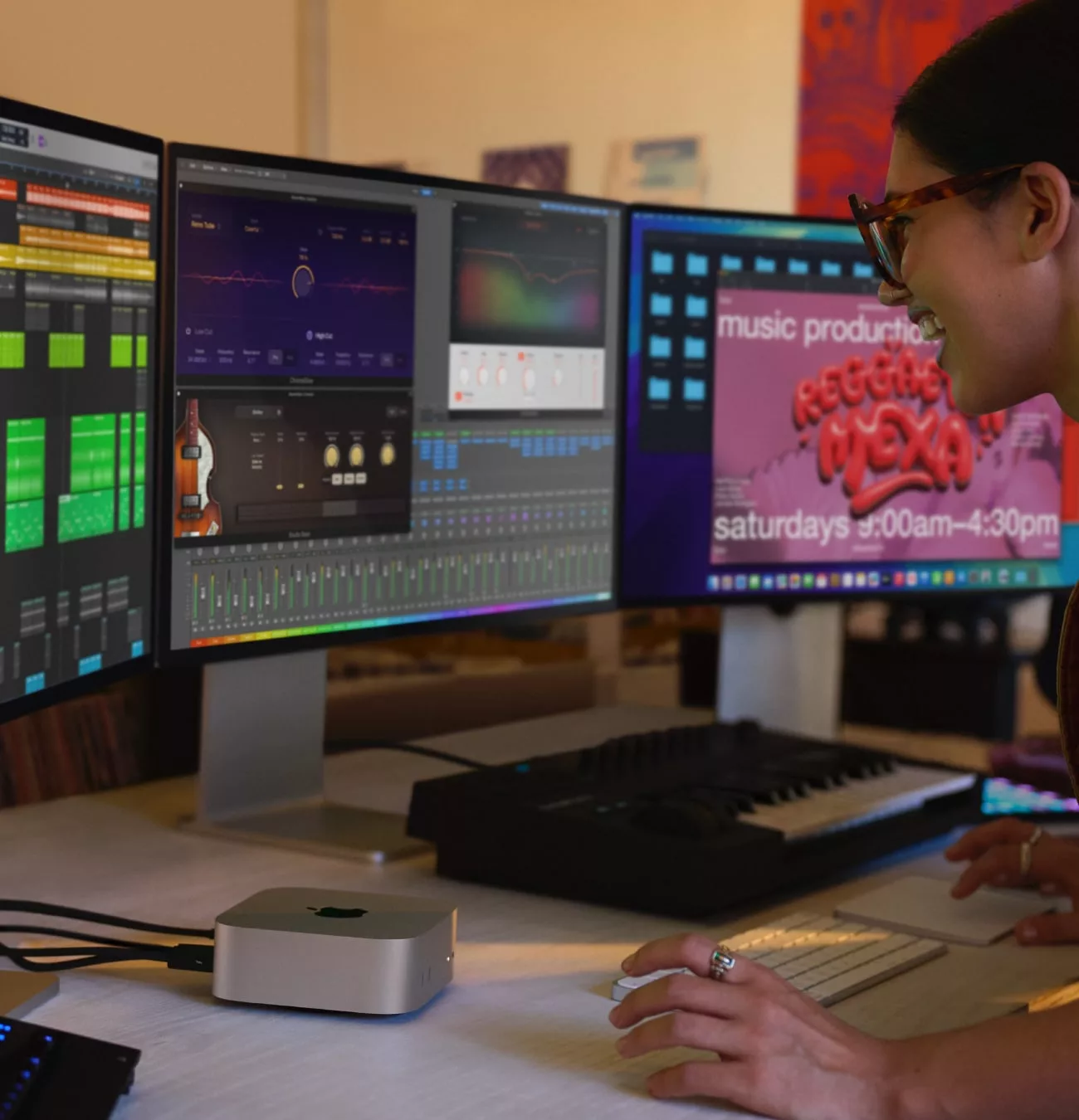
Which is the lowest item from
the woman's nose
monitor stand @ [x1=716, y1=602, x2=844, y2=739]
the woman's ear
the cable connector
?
the cable connector

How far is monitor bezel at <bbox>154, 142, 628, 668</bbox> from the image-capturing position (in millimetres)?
1304

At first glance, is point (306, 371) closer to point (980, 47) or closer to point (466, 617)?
point (466, 617)

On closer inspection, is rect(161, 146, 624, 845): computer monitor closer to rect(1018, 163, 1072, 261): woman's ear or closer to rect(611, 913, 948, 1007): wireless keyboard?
rect(611, 913, 948, 1007): wireless keyboard

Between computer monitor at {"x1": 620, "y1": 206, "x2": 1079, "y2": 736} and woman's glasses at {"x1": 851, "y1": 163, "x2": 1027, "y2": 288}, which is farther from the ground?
woman's glasses at {"x1": 851, "y1": 163, "x2": 1027, "y2": 288}

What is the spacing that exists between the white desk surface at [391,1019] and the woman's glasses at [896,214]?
495mm

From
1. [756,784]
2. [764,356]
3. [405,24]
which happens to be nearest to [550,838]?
[756,784]

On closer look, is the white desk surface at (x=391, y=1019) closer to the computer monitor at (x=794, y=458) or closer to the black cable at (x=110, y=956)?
the black cable at (x=110, y=956)

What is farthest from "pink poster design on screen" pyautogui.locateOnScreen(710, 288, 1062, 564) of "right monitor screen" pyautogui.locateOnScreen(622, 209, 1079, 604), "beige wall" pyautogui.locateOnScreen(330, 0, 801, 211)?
"beige wall" pyautogui.locateOnScreen(330, 0, 801, 211)

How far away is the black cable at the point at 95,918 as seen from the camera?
44.4 inches

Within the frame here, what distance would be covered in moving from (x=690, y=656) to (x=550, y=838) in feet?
3.70

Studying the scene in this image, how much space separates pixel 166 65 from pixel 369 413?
835mm

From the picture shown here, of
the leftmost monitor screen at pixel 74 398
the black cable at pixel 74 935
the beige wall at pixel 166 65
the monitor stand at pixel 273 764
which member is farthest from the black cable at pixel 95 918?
the beige wall at pixel 166 65

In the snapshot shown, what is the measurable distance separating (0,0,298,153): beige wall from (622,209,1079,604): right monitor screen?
2.40 ft

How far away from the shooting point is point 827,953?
115 centimetres
